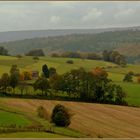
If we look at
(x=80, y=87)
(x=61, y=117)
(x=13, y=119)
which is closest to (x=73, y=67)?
(x=80, y=87)

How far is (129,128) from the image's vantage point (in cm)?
4828

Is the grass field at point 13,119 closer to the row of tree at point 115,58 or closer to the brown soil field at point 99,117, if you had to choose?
the brown soil field at point 99,117

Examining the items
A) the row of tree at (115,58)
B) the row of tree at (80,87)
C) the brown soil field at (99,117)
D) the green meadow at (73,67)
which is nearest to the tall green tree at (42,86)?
the row of tree at (80,87)

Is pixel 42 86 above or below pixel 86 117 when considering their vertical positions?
above

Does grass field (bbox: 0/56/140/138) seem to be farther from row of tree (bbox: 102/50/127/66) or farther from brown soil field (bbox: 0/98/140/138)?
row of tree (bbox: 102/50/127/66)

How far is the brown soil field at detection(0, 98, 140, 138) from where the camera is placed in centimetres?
4443

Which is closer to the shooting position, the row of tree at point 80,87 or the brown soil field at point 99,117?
the brown soil field at point 99,117

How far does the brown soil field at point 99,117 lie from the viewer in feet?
146

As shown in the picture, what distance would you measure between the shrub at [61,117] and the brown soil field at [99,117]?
2.79ft

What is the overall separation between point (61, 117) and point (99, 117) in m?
9.20

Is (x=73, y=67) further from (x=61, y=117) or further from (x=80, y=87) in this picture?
(x=61, y=117)

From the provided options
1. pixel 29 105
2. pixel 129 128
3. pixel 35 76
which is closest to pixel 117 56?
pixel 35 76

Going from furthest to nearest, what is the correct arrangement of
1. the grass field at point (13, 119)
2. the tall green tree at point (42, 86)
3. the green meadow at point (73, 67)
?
the green meadow at point (73, 67)
the tall green tree at point (42, 86)
the grass field at point (13, 119)

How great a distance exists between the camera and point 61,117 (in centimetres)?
4662
